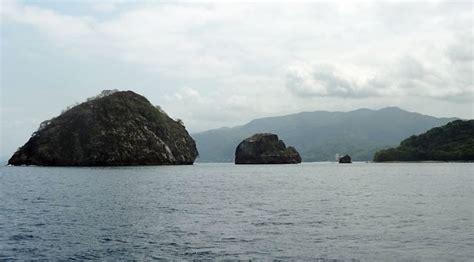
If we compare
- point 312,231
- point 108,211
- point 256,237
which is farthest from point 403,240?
point 108,211

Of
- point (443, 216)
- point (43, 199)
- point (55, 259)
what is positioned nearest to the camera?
point (55, 259)

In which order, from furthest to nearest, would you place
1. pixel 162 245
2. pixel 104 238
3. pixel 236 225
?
pixel 236 225 < pixel 104 238 < pixel 162 245

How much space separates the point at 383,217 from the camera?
181ft

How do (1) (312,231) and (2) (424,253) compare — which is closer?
(2) (424,253)

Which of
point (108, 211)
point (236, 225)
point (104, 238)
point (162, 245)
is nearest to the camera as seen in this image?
point (162, 245)

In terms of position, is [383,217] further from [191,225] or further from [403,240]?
[191,225]

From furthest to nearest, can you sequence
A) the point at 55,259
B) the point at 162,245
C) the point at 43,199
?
the point at 43,199
the point at 162,245
the point at 55,259

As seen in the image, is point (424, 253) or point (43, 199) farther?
point (43, 199)

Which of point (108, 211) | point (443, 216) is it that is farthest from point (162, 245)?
point (443, 216)

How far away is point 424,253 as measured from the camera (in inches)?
1407

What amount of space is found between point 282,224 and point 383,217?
42.1 ft

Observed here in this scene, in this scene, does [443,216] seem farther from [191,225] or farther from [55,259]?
[55,259]

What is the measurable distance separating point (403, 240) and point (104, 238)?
25.6 meters

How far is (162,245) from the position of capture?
129 feet
